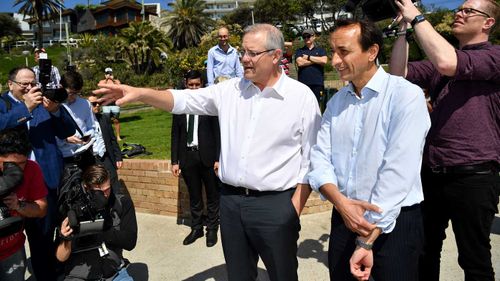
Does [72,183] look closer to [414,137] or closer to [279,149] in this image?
[279,149]

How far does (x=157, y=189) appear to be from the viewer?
5719 millimetres

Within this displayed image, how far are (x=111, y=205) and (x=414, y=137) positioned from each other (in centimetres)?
239

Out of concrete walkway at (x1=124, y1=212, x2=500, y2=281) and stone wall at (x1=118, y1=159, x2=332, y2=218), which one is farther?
stone wall at (x1=118, y1=159, x2=332, y2=218)

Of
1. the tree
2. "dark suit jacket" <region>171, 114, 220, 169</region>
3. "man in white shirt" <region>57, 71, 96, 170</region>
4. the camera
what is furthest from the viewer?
the tree

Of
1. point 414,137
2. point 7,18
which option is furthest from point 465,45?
point 7,18

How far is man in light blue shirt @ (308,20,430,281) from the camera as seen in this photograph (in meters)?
1.89

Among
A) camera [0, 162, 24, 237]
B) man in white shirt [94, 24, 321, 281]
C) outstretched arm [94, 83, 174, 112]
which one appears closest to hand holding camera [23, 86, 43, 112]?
camera [0, 162, 24, 237]

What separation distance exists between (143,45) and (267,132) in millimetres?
43168

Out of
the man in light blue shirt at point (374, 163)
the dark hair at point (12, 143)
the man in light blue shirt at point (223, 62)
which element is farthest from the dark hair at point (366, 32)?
the man in light blue shirt at point (223, 62)

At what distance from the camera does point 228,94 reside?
2.65 m

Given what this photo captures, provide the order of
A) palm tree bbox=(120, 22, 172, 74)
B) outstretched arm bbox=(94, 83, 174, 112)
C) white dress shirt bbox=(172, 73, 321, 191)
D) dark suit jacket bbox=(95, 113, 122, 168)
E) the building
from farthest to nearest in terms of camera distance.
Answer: the building < palm tree bbox=(120, 22, 172, 74) < dark suit jacket bbox=(95, 113, 122, 168) < white dress shirt bbox=(172, 73, 321, 191) < outstretched arm bbox=(94, 83, 174, 112)

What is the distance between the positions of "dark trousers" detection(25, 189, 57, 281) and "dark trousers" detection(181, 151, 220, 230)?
66.6 inches

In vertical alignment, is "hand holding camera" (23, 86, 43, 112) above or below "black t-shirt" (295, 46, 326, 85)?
below

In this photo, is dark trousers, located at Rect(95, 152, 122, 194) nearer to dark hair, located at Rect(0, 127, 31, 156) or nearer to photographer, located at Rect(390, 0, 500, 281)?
dark hair, located at Rect(0, 127, 31, 156)
